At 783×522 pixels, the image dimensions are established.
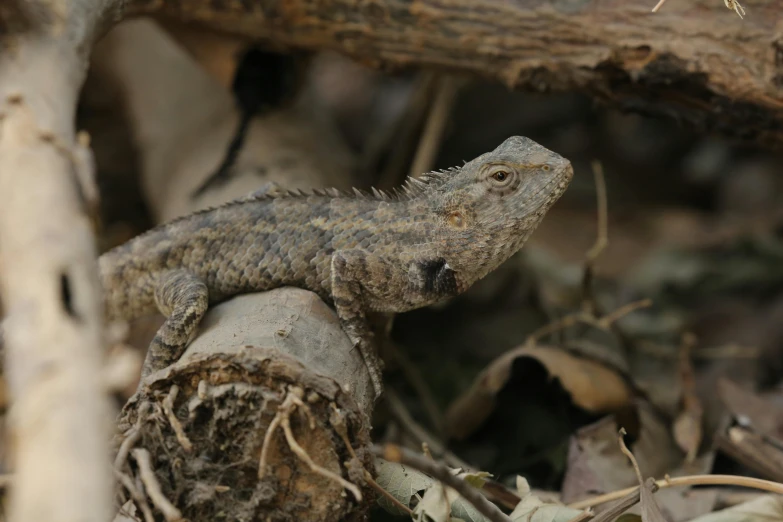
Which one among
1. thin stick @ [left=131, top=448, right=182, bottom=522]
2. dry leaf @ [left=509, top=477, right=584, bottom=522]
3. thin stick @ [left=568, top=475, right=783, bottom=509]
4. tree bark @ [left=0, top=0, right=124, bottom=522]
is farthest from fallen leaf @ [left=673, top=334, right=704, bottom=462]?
tree bark @ [left=0, top=0, right=124, bottom=522]

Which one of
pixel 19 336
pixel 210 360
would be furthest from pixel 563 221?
pixel 19 336

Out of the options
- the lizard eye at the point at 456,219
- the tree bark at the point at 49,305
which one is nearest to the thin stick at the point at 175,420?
the tree bark at the point at 49,305

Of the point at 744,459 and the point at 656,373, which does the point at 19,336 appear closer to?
the point at 744,459

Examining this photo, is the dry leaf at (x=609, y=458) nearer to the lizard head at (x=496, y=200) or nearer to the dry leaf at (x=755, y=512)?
the dry leaf at (x=755, y=512)

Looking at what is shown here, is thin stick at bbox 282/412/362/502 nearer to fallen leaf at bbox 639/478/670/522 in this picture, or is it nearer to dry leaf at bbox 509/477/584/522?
dry leaf at bbox 509/477/584/522

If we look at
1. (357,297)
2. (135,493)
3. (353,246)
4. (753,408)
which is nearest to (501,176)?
(353,246)

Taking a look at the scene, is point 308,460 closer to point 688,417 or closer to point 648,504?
point 648,504

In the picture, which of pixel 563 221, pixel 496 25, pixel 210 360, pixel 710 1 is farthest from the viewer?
pixel 563 221
